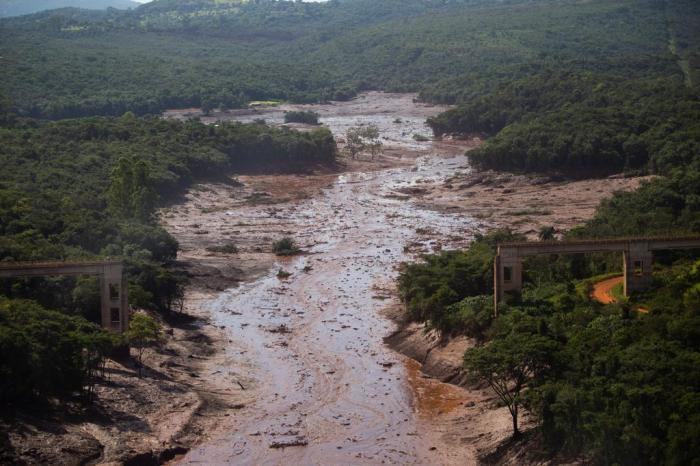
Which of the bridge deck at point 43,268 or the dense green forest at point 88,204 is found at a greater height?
the bridge deck at point 43,268

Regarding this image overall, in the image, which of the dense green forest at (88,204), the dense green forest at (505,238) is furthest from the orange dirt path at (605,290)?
the dense green forest at (88,204)

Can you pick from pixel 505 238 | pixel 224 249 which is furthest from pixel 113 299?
pixel 224 249

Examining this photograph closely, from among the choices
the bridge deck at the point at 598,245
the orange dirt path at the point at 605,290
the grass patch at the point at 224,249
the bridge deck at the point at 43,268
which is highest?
the bridge deck at the point at 43,268

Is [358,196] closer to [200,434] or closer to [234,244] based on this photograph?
[234,244]

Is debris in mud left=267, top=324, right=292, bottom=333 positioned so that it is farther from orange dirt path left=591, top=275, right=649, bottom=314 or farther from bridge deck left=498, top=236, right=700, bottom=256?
orange dirt path left=591, top=275, right=649, bottom=314

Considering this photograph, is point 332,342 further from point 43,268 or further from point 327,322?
point 43,268

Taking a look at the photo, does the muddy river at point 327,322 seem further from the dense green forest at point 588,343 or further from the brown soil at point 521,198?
the dense green forest at point 588,343

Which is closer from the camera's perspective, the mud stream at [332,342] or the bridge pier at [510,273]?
the mud stream at [332,342]
